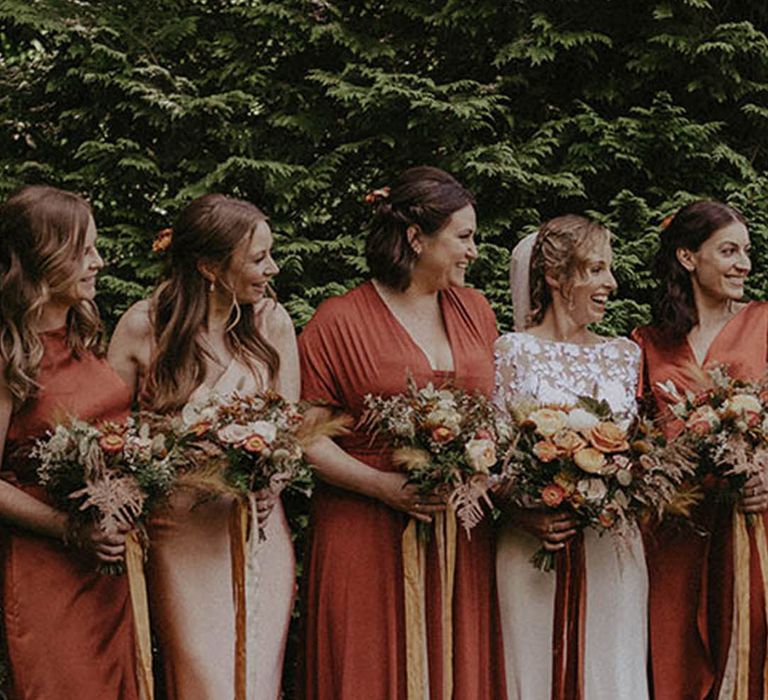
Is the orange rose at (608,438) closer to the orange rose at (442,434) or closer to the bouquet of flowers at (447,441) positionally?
the bouquet of flowers at (447,441)

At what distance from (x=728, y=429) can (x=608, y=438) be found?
1.87ft

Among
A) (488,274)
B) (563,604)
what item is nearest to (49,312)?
(563,604)

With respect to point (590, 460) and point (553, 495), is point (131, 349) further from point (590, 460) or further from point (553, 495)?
point (590, 460)

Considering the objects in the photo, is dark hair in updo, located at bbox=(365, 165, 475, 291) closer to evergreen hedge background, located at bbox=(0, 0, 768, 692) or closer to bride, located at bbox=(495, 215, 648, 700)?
bride, located at bbox=(495, 215, 648, 700)

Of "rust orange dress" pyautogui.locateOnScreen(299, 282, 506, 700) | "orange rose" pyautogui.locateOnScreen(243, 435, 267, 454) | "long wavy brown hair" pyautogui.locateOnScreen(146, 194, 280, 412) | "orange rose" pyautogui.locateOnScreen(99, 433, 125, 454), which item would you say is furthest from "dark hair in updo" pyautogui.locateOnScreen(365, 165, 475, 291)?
"orange rose" pyautogui.locateOnScreen(99, 433, 125, 454)

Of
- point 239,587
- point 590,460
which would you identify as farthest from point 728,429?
point 239,587

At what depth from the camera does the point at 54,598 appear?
424 cm

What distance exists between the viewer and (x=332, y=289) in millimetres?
6965

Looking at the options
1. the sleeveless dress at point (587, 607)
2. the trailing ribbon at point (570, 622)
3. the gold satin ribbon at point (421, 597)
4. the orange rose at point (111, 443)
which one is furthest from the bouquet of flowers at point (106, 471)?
the trailing ribbon at point (570, 622)

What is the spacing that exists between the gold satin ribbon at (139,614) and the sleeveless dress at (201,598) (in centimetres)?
24

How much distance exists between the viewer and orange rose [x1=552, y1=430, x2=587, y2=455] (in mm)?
4359

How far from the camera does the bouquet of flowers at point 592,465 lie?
438 centimetres

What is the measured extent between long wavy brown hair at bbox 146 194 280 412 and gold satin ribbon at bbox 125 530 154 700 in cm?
68

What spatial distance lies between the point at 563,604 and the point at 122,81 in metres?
4.27
